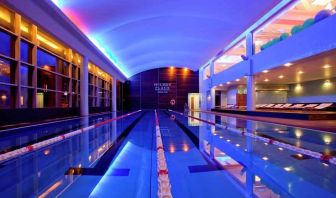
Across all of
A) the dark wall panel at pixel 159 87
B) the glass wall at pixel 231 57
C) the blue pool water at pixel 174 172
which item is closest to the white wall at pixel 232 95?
the glass wall at pixel 231 57

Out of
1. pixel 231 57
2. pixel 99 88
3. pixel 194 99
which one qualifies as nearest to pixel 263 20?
pixel 231 57

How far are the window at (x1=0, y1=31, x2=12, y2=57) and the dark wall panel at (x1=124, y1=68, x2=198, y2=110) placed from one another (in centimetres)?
2443

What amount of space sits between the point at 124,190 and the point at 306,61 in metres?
10.4

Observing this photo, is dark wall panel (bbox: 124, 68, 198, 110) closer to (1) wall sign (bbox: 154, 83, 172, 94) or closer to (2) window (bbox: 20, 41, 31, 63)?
(1) wall sign (bbox: 154, 83, 172, 94)

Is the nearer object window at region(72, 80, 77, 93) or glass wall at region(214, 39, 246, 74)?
window at region(72, 80, 77, 93)

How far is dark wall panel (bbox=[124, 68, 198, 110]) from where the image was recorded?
33094 millimetres

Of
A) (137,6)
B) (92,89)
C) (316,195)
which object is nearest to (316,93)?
(137,6)

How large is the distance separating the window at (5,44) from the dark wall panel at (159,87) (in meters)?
24.4

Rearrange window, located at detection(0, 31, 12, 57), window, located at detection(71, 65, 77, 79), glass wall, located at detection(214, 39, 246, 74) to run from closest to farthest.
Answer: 1. window, located at detection(0, 31, 12, 57)
2. window, located at detection(71, 65, 77, 79)
3. glass wall, located at detection(214, 39, 246, 74)

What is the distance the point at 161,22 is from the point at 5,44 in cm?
893

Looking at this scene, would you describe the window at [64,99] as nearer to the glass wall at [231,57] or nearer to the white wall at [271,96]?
the glass wall at [231,57]

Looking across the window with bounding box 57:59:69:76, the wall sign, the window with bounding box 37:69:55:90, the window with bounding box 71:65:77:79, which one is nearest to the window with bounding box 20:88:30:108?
the window with bounding box 37:69:55:90

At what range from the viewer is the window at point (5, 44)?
8.00 m

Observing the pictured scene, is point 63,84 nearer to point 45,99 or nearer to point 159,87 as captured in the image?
point 45,99
